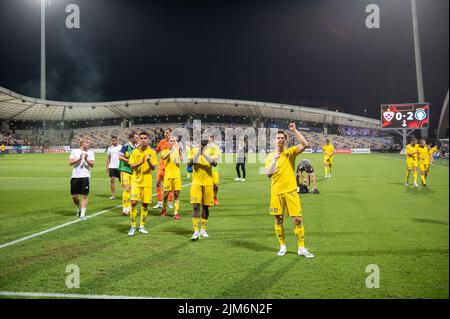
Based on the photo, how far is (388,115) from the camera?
156 ft

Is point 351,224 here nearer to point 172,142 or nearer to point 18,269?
point 172,142

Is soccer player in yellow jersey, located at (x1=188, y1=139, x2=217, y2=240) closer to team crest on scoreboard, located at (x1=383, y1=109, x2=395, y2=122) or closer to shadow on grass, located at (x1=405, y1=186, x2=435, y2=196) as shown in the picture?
shadow on grass, located at (x1=405, y1=186, x2=435, y2=196)

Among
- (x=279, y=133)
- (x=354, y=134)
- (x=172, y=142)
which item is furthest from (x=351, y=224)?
(x=354, y=134)

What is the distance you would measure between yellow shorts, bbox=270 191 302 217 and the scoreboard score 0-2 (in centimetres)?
4686

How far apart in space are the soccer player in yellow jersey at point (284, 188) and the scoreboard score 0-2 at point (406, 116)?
153 ft

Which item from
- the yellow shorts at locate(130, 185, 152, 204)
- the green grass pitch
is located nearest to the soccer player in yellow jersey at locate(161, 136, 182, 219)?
the green grass pitch

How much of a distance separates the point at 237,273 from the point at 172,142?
16.0 ft

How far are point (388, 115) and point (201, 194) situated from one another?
46.9 meters

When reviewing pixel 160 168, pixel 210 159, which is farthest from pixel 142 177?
pixel 160 168

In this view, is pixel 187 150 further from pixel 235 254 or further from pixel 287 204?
pixel 287 204

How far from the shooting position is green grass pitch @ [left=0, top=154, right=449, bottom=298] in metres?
4.60

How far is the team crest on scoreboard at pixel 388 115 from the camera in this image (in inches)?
1869

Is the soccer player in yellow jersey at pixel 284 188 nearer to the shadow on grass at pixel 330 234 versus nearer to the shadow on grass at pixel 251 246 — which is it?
the shadow on grass at pixel 251 246

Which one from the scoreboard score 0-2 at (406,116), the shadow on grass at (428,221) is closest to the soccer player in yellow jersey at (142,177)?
the shadow on grass at (428,221)
